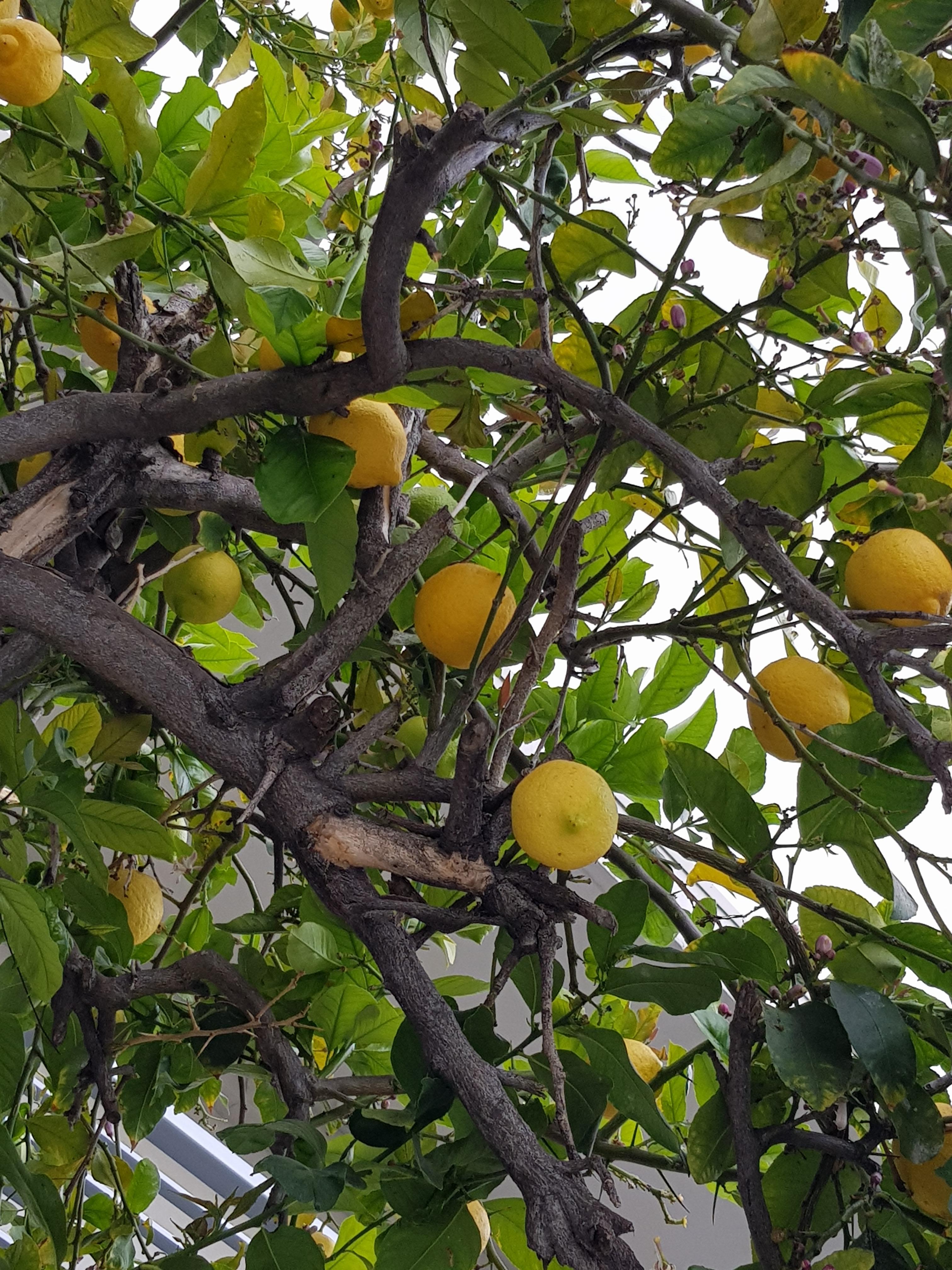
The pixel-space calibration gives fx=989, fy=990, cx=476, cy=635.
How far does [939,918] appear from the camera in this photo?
535 millimetres

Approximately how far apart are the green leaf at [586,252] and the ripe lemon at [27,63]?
327 millimetres

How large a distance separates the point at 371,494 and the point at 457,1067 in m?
0.37

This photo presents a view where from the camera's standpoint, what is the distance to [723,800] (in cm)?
64

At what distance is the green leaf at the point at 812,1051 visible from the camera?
526 millimetres

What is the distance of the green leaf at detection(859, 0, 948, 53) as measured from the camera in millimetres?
412

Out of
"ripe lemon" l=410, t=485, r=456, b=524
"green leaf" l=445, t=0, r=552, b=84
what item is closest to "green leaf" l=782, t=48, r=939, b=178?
"green leaf" l=445, t=0, r=552, b=84

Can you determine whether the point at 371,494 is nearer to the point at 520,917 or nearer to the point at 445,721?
the point at 445,721

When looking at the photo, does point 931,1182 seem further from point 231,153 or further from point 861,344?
point 231,153

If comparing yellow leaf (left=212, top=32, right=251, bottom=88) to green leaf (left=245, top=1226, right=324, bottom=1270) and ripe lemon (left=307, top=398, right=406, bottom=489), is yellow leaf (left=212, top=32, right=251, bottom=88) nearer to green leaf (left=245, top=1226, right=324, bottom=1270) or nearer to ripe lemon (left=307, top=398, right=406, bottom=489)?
ripe lemon (left=307, top=398, right=406, bottom=489)

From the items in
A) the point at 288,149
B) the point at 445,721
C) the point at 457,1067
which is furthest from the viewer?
the point at 288,149

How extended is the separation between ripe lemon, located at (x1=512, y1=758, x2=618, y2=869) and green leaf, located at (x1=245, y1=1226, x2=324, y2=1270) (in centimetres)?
30

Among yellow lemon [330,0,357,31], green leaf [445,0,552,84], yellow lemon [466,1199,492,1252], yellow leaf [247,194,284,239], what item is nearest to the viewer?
green leaf [445,0,552,84]

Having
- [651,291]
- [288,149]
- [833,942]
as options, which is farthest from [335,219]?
[833,942]

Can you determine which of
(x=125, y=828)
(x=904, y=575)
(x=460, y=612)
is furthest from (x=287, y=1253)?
(x=904, y=575)
